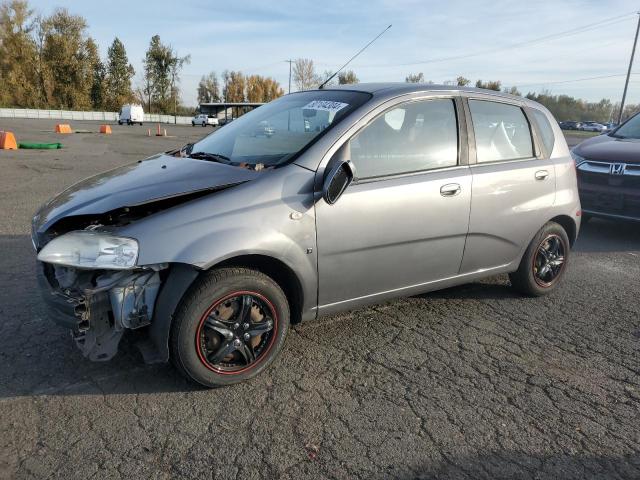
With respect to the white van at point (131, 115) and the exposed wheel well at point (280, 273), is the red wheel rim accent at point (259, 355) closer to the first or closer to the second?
the exposed wheel well at point (280, 273)

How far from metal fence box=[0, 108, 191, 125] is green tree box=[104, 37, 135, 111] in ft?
10.2

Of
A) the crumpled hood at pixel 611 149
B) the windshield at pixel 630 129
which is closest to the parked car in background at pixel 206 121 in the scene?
the windshield at pixel 630 129

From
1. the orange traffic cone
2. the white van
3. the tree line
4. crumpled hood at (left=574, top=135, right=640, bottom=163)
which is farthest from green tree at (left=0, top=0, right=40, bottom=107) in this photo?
crumpled hood at (left=574, top=135, right=640, bottom=163)

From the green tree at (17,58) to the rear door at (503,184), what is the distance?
71.3 meters

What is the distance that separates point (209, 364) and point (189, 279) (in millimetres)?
531

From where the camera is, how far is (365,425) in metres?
2.56

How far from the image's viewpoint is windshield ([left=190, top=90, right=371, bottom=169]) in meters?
3.19

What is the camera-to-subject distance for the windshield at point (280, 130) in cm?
319

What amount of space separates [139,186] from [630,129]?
7.49m

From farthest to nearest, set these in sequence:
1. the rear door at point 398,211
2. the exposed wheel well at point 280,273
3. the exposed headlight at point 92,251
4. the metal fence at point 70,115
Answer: the metal fence at point 70,115 < the rear door at point 398,211 < the exposed wheel well at point 280,273 < the exposed headlight at point 92,251

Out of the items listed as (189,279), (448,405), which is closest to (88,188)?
(189,279)

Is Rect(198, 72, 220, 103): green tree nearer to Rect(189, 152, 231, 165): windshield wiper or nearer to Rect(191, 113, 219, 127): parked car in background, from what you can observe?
Rect(191, 113, 219, 127): parked car in background

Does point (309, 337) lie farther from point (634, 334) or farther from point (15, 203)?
point (15, 203)

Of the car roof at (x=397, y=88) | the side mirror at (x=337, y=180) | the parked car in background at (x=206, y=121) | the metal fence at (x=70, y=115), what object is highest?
the metal fence at (x=70, y=115)
